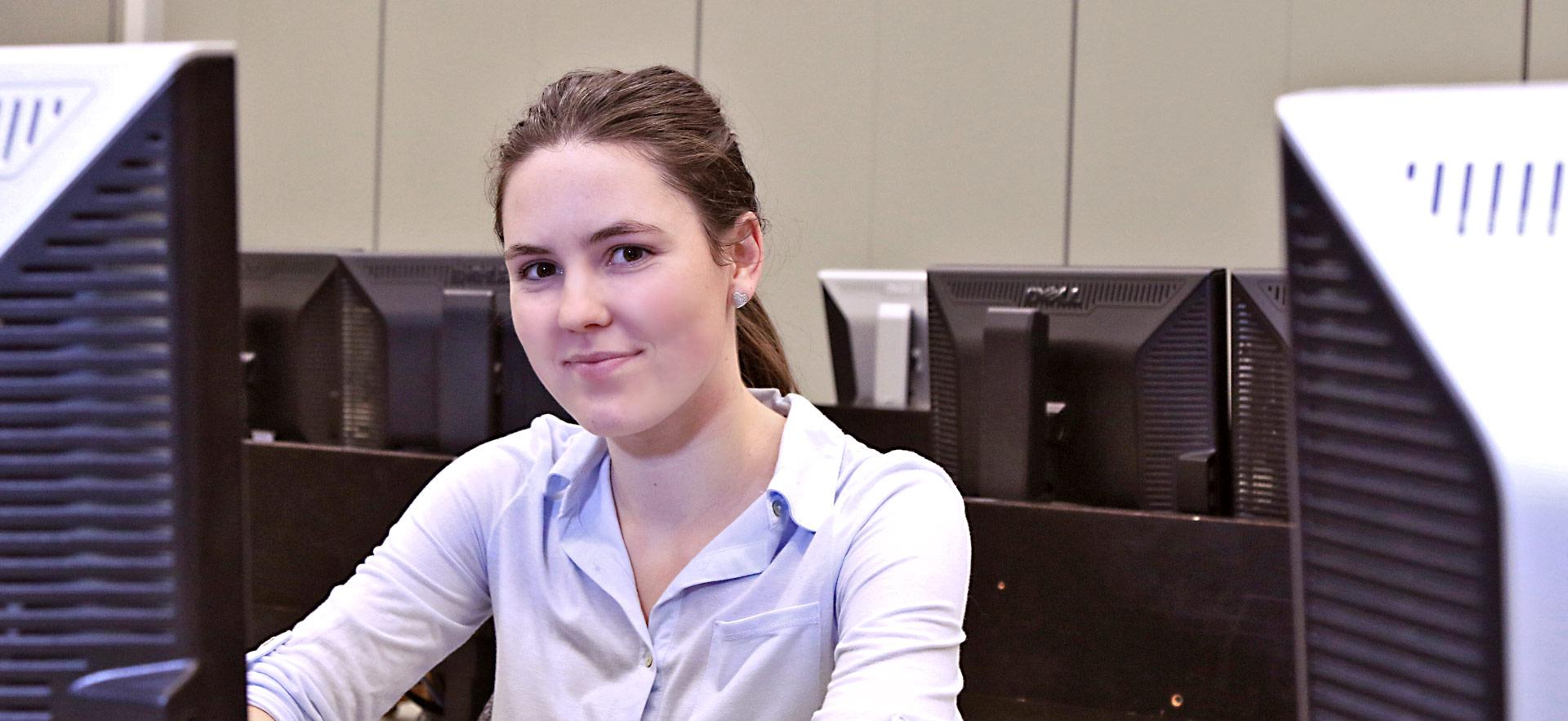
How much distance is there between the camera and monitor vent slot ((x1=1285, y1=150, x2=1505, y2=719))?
1.26ft

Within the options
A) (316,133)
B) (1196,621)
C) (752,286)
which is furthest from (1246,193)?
(316,133)

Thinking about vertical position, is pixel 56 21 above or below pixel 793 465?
above

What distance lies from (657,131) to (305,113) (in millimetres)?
4032

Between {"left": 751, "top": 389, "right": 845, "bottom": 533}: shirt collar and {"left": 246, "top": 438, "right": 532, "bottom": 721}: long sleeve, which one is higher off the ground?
{"left": 751, "top": 389, "right": 845, "bottom": 533}: shirt collar

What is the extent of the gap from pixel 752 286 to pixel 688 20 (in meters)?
3.22

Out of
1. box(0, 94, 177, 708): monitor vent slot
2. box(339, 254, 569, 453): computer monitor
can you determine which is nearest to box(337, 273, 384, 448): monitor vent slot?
box(339, 254, 569, 453): computer monitor

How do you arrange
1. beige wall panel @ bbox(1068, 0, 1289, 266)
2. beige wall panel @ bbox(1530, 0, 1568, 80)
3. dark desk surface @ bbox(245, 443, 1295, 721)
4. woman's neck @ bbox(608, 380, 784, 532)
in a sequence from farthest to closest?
beige wall panel @ bbox(1068, 0, 1289, 266)
beige wall panel @ bbox(1530, 0, 1568, 80)
dark desk surface @ bbox(245, 443, 1295, 721)
woman's neck @ bbox(608, 380, 784, 532)

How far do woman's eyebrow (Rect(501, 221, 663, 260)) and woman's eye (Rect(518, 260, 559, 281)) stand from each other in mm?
14

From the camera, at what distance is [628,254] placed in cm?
110

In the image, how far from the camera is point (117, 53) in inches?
17.5

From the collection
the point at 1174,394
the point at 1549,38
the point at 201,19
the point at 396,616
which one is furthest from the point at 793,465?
the point at 201,19

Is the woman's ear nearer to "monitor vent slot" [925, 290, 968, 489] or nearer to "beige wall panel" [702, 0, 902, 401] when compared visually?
"monitor vent slot" [925, 290, 968, 489]

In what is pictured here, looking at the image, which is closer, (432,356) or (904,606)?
(904,606)

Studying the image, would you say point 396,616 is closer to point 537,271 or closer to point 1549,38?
point 537,271
